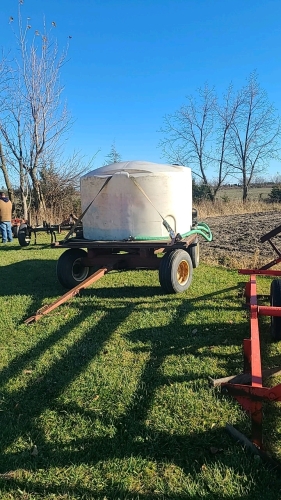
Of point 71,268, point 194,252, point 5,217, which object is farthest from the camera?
point 5,217

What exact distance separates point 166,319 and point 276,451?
2.54 meters

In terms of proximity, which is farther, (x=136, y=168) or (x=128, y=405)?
(x=136, y=168)

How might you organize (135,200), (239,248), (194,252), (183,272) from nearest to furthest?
(135,200), (183,272), (194,252), (239,248)

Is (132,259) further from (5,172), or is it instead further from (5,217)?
(5,172)

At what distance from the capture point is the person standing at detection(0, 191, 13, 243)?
13.2m

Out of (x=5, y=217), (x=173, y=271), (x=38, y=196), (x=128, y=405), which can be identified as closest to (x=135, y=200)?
(x=173, y=271)

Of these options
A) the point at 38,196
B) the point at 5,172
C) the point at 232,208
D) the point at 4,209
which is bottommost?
the point at 4,209

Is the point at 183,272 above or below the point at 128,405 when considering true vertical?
above

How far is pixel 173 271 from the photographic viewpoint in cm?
585

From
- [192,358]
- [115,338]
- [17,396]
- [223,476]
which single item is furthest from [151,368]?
[223,476]

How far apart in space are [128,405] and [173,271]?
10.1ft

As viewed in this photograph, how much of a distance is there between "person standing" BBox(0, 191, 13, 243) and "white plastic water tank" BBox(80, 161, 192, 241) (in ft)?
24.8

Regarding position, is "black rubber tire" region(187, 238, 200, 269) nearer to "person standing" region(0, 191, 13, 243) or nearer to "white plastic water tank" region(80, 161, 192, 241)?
"white plastic water tank" region(80, 161, 192, 241)

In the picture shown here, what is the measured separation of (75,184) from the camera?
20.3 meters
